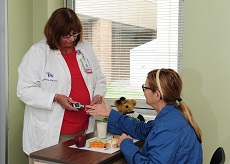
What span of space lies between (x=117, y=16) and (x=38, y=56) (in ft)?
3.84

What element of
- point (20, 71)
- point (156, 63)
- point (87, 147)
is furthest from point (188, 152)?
point (156, 63)

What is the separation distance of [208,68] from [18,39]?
1.72 m

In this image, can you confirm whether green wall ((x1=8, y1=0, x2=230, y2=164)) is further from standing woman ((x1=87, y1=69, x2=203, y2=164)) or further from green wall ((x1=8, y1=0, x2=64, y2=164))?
green wall ((x1=8, y1=0, x2=64, y2=164))

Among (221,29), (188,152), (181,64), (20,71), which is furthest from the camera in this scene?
(181,64)

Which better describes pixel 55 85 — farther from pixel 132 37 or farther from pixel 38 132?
pixel 132 37

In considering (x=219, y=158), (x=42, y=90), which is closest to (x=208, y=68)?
(x=219, y=158)

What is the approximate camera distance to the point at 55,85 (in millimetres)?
2244

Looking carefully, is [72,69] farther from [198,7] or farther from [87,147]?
[198,7]

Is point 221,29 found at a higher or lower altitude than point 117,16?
lower

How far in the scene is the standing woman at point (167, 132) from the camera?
1.50m

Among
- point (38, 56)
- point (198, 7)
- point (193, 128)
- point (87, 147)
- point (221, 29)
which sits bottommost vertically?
point (87, 147)

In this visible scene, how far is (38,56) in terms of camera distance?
2.21 metres

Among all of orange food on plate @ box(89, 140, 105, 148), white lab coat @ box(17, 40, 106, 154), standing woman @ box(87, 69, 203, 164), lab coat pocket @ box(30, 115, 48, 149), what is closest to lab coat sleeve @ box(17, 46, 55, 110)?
white lab coat @ box(17, 40, 106, 154)

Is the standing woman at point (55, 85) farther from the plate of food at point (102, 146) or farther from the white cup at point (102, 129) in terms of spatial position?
the plate of food at point (102, 146)
